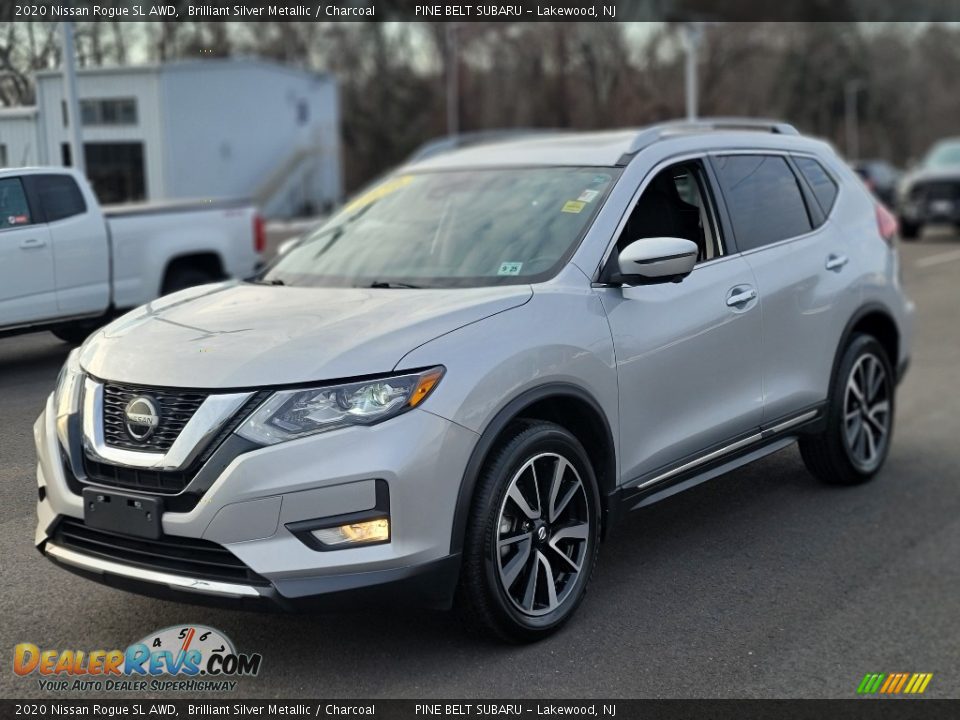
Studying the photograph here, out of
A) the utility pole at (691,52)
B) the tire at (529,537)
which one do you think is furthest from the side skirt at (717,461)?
the utility pole at (691,52)

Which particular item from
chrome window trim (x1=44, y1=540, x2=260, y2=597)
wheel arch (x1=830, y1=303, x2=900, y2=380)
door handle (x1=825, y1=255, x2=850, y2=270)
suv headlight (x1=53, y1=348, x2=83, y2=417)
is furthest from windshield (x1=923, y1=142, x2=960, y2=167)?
chrome window trim (x1=44, y1=540, x2=260, y2=597)

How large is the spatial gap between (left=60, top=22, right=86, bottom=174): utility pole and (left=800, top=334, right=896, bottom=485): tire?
11.9 ft

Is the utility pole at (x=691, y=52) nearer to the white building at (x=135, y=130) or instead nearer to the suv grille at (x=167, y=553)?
the white building at (x=135, y=130)

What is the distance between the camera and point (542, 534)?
13.4 feet

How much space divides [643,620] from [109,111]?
3249 millimetres

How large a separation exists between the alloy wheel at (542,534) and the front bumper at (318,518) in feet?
1.24

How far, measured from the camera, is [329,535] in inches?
139

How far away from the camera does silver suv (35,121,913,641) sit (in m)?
3.51

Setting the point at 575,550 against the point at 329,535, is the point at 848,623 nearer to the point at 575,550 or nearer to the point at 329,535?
the point at 575,550

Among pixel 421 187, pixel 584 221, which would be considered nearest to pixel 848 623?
pixel 584 221

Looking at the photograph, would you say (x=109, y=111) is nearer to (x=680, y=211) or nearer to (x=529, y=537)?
(x=680, y=211)

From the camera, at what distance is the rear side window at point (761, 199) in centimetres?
534

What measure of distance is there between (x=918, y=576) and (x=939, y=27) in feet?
237

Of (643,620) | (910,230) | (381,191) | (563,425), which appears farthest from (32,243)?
(910,230)
